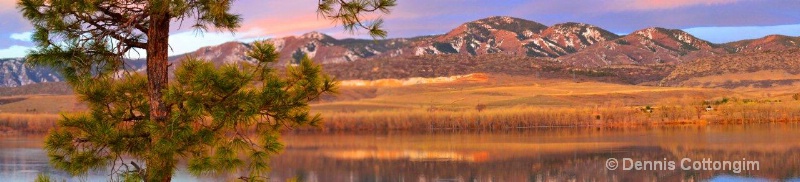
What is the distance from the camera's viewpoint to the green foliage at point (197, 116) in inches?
212

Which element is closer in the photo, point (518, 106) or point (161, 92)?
point (161, 92)

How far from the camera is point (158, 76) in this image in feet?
18.7

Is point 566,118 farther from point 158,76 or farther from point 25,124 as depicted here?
point 158,76

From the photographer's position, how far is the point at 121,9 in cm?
608

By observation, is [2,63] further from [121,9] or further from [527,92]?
[121,9]

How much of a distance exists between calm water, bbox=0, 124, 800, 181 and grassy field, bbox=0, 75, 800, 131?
699 cm

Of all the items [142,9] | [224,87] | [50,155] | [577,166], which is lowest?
[577,166]

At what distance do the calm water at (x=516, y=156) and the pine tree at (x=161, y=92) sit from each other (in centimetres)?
1466

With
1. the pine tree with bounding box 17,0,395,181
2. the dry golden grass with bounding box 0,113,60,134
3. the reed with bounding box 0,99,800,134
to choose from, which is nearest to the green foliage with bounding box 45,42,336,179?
the pine tree with bounding box 17,0,395,181

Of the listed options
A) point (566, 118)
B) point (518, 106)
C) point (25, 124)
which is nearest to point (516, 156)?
point (566, 118)

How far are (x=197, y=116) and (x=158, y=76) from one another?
0.48m

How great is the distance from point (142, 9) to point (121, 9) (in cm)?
21

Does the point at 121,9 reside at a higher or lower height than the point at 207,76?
higher

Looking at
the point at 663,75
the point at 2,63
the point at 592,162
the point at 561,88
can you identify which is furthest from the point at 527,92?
the point at 2,63
